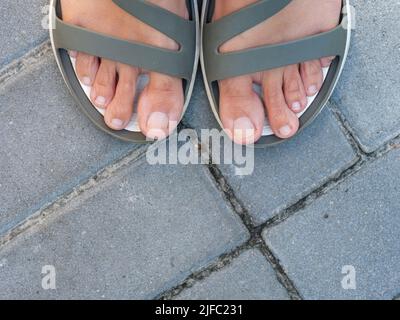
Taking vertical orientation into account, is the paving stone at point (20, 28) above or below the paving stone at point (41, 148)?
above

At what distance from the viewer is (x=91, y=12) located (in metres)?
0.95

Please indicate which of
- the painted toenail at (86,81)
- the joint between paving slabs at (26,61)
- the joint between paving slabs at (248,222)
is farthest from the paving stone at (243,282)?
the joint between paving slabs at (26,61)

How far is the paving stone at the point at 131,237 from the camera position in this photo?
1013 millimetres

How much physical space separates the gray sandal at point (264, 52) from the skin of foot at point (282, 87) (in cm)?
2

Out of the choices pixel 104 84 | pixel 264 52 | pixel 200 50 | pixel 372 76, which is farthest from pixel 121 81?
pixel 372 76

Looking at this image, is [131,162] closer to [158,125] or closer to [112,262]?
[158,125]

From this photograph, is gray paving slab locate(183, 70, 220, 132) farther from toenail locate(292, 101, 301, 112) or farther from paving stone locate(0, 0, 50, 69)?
paving stone locate(0, 0, 50, 69)

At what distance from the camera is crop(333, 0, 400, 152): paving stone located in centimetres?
102

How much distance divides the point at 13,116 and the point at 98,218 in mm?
273

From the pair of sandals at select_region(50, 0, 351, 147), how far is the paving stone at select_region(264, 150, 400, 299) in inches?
6.6

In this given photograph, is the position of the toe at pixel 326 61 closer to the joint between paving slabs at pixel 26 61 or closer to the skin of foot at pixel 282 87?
the skin of foot at pixel 282 87

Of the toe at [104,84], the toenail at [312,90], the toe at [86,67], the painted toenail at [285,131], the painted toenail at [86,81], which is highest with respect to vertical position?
the toe at [86,67]

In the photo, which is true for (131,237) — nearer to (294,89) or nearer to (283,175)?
(283,175)

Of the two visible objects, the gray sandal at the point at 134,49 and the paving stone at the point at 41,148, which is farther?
the paving stone at the point at 41,148
